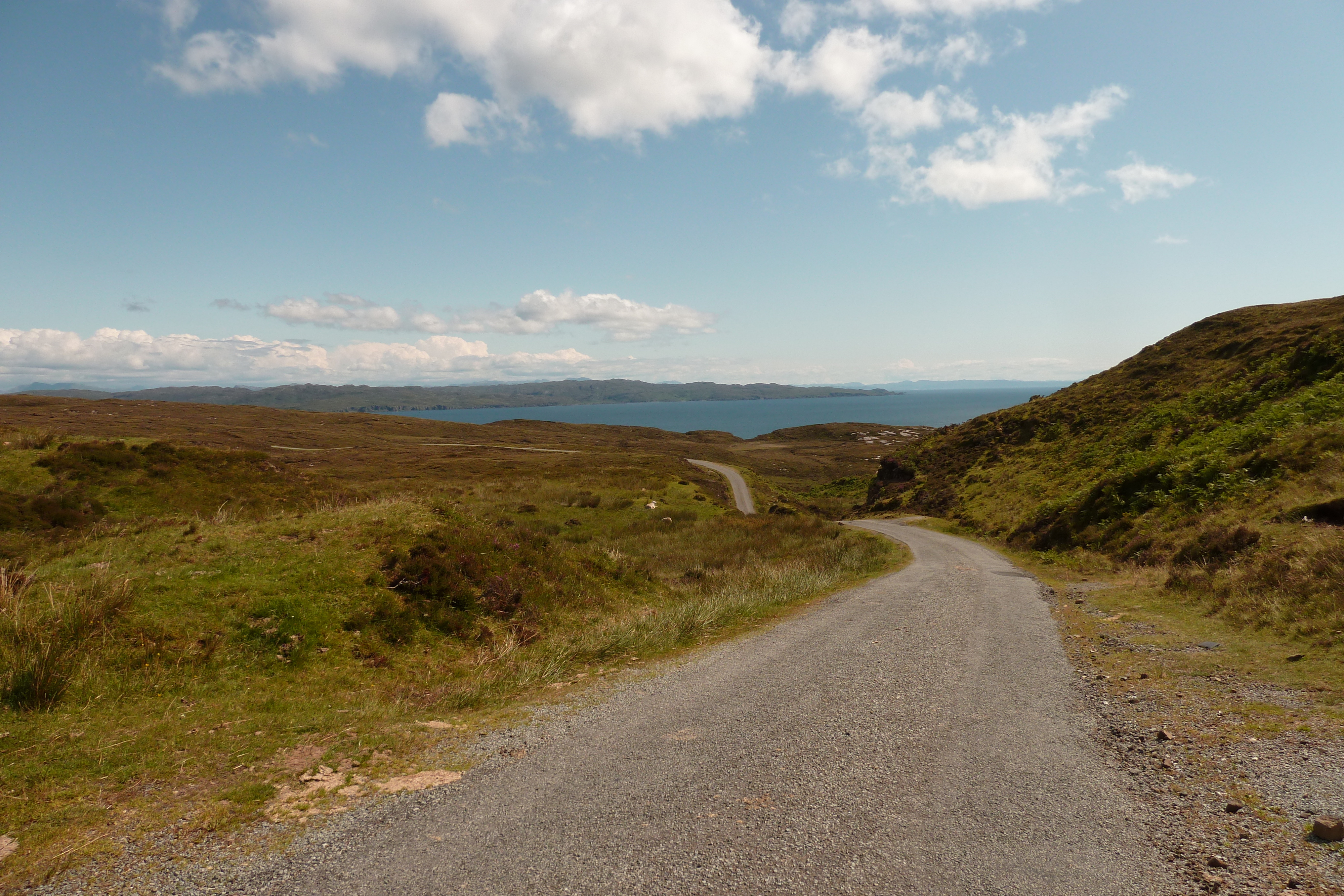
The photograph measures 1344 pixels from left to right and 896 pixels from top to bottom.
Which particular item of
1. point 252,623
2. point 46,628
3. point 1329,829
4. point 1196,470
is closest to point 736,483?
point 1196,470

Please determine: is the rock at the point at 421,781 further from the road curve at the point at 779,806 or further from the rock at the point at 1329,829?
the rock at the point at 1329,829

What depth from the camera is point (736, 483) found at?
80812 mm

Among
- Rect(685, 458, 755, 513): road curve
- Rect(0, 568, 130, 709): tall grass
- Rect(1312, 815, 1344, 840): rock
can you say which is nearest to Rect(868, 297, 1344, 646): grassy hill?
Rect(1312, 815, 1344, 840): rock

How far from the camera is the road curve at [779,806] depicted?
184 inches

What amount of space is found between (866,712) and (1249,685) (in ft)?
20.2

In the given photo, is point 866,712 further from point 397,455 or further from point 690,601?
point 397,455

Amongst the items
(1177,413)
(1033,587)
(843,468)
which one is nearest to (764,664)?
(1033,587)

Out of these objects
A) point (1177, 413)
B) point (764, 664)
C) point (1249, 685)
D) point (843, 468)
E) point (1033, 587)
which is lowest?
point (843, 468)

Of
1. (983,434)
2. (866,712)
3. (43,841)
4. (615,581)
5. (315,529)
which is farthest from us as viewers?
(983,434)

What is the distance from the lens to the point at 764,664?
1065 centimetres

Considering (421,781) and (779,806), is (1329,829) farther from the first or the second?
(421,781)

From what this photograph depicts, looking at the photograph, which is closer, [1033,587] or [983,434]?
[1033,587]

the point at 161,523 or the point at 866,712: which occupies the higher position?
the point at 161,523

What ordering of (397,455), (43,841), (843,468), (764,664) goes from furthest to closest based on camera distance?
(843,468), (397,455), (764,664), (43,841)
